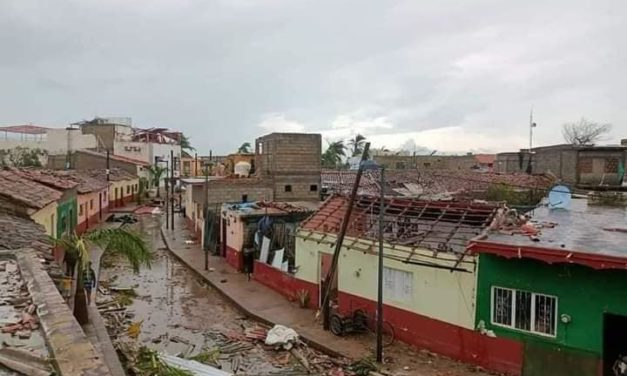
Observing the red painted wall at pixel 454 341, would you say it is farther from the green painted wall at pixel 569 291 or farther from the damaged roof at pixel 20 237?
the damaged roof at pixel 20 237

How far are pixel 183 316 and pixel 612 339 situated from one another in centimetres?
1299

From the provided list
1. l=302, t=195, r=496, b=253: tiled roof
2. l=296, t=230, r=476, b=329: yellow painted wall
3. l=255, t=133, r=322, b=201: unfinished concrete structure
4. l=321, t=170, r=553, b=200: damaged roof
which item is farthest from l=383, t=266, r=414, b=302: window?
l=255, t=133, r=322, b=201: unfinished concrete structure

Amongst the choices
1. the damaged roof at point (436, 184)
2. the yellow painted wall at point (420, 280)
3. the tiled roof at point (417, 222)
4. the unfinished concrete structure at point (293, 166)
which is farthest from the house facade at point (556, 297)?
the unfinished concrete structure at point (293, 166)

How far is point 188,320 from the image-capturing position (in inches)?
701

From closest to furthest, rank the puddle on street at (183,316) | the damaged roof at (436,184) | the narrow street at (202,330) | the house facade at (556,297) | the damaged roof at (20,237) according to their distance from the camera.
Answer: the damaged roof at (20,237), the house facade at (556,297), the narrow street at (202,330), the puddle on street at (183,316), the damaged roof at (436,184)

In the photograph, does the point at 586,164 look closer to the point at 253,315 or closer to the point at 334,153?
the point at 253,315

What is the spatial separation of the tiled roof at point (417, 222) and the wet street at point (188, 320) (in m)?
4.31

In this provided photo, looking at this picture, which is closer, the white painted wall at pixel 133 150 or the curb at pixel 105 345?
the curb at pixel 105 345

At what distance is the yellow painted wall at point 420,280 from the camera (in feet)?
44.1

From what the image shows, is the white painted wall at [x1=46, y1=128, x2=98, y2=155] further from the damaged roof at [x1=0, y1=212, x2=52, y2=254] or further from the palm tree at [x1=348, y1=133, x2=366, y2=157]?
the damaged roof at [x1=0, y1=212, x2=52, y2=254]

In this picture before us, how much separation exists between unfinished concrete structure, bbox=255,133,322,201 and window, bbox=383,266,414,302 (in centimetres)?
1641

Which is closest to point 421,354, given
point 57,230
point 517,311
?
point 517,311

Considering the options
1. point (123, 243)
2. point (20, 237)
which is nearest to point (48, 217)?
point (123, 243)

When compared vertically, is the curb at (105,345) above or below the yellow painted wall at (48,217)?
below
